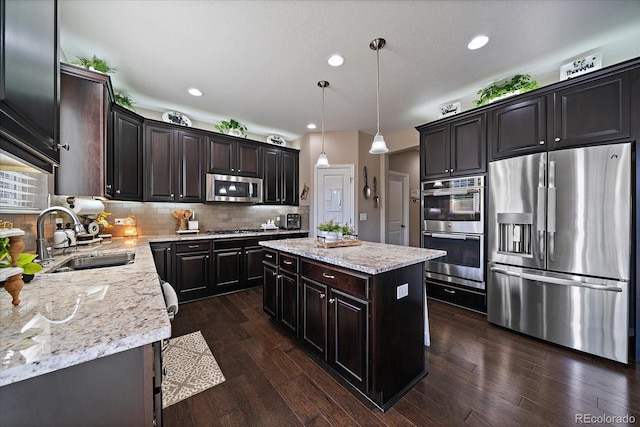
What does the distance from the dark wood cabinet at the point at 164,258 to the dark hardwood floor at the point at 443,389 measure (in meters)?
1.26

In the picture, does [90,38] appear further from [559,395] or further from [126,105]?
[559,395]

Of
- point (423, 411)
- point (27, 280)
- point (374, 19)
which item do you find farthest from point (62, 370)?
point (374, 19)

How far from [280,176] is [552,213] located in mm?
3918

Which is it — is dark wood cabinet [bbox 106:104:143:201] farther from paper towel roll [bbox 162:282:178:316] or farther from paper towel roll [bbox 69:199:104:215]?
paper towel roll [bbox 162:282:178:316]

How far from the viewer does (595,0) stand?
1.80 m

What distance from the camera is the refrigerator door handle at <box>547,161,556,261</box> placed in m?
2.28

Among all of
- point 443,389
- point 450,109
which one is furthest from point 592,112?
point 443,389

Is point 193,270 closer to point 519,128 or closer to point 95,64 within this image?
point 95,64

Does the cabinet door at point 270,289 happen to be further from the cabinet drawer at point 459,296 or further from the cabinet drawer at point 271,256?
the cabinet drawer at point 459,296

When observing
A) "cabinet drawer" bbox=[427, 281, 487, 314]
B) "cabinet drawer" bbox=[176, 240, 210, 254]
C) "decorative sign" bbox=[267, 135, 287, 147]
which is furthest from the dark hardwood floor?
"decorative sign" bbox=[267, 135, 287, 147]

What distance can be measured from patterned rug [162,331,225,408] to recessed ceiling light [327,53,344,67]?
10.1 ft

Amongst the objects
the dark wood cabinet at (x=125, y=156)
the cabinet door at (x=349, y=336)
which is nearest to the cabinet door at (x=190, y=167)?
the dark wood cabinet at (x=125, y=156)

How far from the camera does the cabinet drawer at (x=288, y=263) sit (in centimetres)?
223

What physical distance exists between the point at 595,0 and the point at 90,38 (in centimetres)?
418
